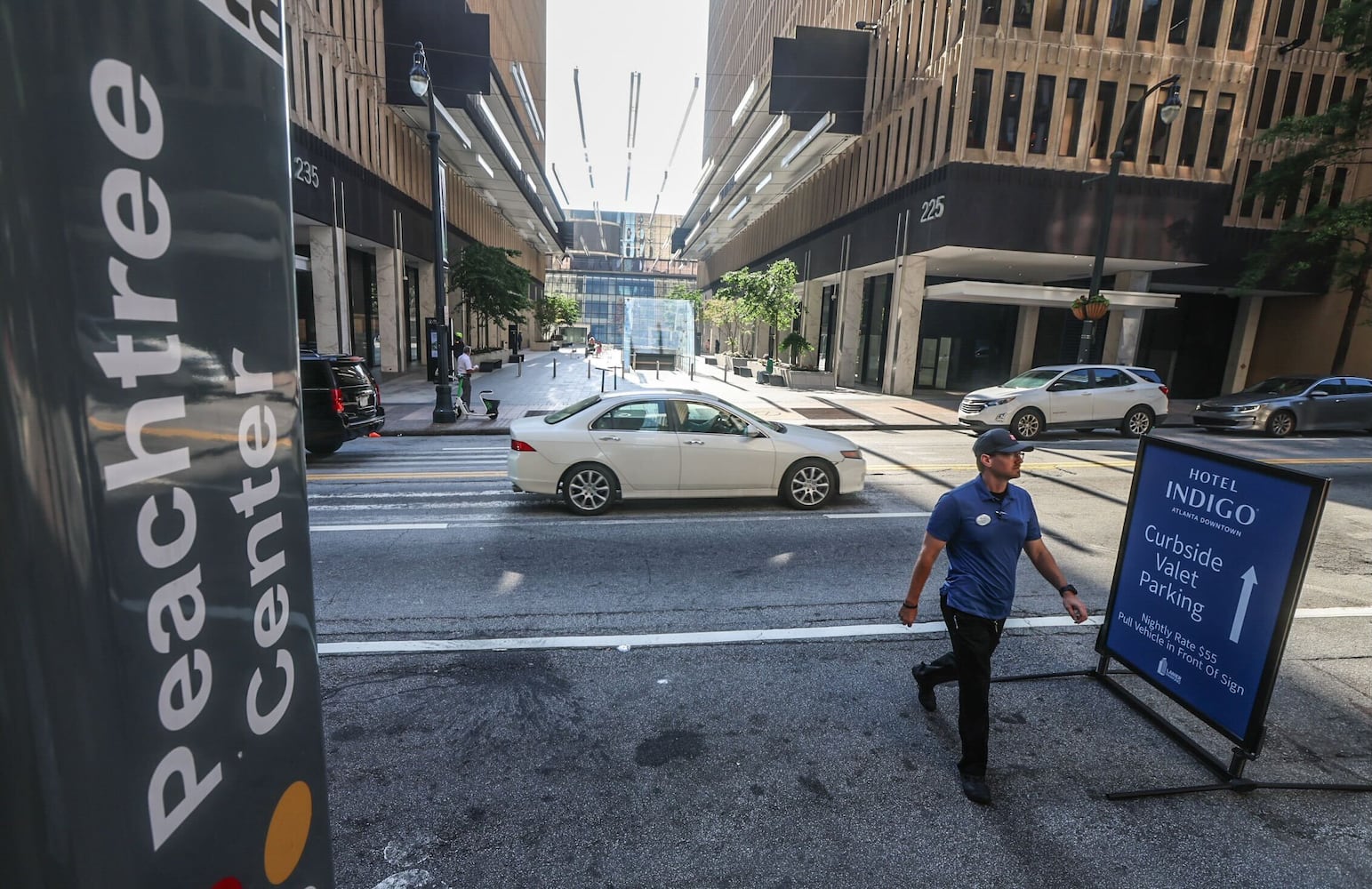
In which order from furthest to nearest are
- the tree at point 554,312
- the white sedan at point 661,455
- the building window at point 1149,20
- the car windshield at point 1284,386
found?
the tree at point 554,312
the building window at point 1149,20
the car windshield at point 1284,386
the white sedan at point 661,455

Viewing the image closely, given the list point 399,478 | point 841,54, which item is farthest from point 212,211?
point 841,54

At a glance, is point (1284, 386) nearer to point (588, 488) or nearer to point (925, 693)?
point (588, 488)

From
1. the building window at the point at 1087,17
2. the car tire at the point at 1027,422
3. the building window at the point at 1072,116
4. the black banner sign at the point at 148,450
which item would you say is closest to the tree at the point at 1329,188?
the building window at the point at 1072,116

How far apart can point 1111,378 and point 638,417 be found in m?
13.3

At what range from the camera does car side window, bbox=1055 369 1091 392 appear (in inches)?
626

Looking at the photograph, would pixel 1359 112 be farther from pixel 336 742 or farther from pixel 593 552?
pixel 336 742

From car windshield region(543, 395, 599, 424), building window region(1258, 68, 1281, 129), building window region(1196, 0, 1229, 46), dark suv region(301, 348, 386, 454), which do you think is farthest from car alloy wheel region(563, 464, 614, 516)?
building window region(1258, 68, 1281, 129)

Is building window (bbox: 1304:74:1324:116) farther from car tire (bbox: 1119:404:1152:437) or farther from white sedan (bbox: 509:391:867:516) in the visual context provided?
white sedan (bbox: 509:391:867:516)

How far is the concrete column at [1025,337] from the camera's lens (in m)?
28.5

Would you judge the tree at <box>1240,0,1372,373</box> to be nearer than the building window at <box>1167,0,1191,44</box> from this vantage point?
Yes

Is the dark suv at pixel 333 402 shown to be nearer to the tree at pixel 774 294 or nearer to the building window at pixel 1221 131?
the tree at pixel 774 294

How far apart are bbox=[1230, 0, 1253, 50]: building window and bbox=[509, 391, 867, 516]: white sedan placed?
25073mm

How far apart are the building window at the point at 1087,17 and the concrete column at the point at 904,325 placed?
834 cm

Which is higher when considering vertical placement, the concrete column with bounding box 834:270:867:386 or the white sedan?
the concrete column with bounding box 834:270:867:386
